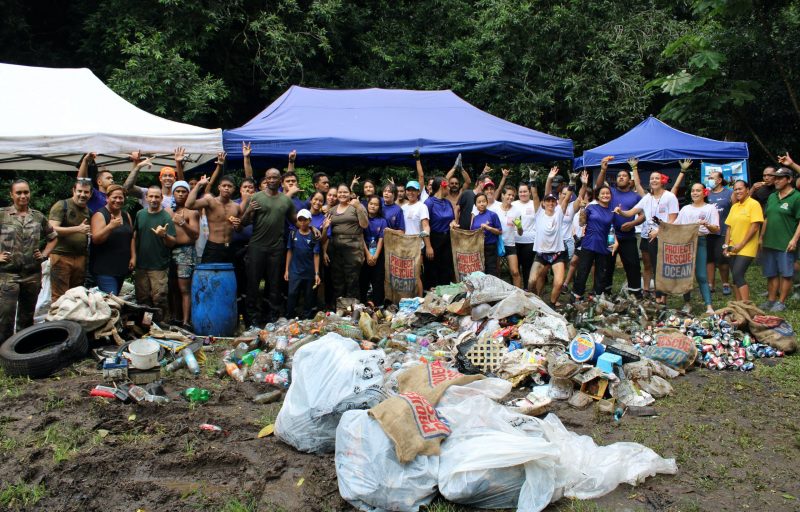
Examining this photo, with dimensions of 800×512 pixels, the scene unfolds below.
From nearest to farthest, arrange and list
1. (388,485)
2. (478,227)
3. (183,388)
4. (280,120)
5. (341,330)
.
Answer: (388,485)
(183,388)
(341,330)
(478,227)
(280,120)

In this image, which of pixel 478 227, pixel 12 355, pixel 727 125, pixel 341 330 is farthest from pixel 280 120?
pixel 727 125

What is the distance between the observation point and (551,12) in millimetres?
16875

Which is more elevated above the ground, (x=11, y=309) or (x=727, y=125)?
(x=727, y=125)

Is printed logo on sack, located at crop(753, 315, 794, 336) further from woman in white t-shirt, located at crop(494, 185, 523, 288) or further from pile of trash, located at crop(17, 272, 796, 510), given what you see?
woman in white t-shirt, located at crop(494, 185, 523, 288)

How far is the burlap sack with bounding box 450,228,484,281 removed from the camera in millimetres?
8805

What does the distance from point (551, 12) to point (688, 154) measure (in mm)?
7176

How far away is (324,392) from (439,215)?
16.2ft

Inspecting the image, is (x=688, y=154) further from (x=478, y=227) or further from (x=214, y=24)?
(x=214, y=24)

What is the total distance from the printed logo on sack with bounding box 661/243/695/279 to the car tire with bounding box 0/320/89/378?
6957 mm

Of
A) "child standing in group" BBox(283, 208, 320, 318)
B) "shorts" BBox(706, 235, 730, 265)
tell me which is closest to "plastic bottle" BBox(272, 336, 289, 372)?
"child standing in group" BBox(283, 208, 320, 318)

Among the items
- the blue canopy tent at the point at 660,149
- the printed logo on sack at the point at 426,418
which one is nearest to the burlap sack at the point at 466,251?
the blue canopy tent at the point at 660,149

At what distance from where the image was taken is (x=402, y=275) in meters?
8.66

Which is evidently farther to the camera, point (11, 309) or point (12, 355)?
point (11, 309)

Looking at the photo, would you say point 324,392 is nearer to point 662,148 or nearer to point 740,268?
point 740,268
